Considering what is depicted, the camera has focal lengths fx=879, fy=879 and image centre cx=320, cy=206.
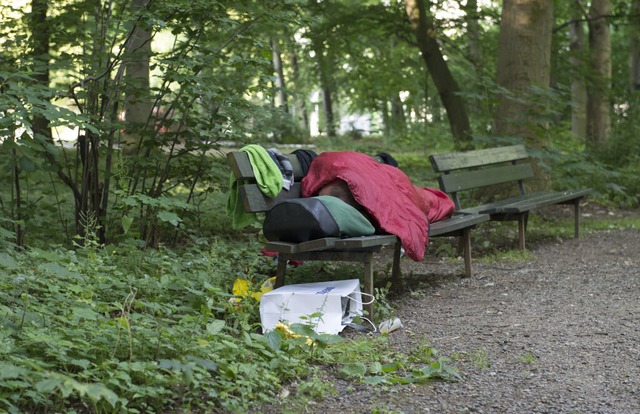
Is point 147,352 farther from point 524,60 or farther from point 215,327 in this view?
point 524,60

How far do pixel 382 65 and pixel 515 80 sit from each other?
8.70m

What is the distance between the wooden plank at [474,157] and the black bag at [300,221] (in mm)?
2684

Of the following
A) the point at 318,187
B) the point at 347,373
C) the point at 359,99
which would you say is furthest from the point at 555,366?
the point at 359,99

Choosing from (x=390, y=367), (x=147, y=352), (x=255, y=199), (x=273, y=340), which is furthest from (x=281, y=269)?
(x=147, y=352)

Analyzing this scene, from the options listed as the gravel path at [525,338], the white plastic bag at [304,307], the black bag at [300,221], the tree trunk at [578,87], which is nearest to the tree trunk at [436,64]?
the tree trunk at [578,87]

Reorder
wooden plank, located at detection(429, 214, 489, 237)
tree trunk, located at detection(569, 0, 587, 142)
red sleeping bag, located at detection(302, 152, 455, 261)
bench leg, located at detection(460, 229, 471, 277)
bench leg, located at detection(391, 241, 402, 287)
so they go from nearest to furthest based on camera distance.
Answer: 1. red sleeping bag, located at detection(302, 152, 455, 261)
2. wooden plank, located at detection(429, 214, 489, 237)
3. bench leg, located at detection(391, 241, 402, 287)
4. bench leg, located at detection(460, 229, 471, 277)
5. tree trunk, located at detection(569, 0, 587, 142)

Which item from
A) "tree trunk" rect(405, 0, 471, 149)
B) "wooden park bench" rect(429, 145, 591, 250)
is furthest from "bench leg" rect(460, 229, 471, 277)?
"tree trunk" rect(405, 0, 471, 149)

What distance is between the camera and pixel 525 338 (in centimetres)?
518

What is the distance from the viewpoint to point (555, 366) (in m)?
4.60

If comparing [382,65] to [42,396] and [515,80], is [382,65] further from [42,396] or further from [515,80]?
[42,396]

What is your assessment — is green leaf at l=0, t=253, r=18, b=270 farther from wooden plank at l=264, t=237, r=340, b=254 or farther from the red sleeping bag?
the red sleeping bag

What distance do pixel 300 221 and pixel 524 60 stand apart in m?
6.23

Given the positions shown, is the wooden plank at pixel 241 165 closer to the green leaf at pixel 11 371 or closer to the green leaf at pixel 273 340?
the green leaf at pixel 273 340

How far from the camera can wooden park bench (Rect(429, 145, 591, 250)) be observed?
27.0 feet
